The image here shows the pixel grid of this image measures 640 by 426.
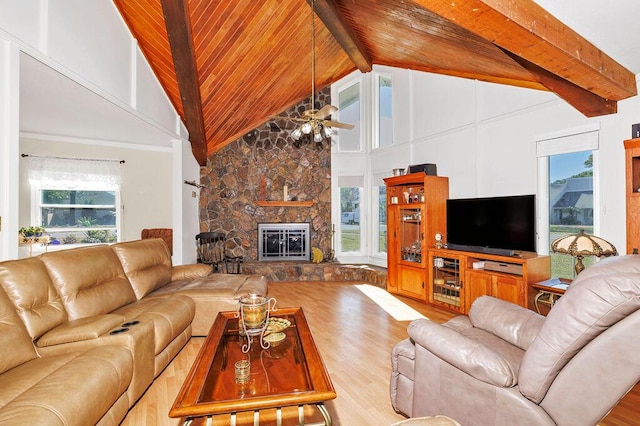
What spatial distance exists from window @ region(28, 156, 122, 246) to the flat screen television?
582 cm

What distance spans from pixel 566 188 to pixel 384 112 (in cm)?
373

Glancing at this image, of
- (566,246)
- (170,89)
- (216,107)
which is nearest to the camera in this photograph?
(566,246)

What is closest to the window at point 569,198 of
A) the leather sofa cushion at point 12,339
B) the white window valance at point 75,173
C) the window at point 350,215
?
the window at point 350,215

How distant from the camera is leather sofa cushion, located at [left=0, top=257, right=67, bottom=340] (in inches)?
72.9

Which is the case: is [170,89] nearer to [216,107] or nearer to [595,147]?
[216,107]

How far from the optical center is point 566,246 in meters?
2.78

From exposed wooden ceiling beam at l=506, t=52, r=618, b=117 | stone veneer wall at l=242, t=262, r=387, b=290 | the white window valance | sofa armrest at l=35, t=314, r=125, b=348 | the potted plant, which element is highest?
exposed wooden ceiling beam at l=506, t=52, r=618, b=117

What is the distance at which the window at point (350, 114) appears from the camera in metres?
6.87

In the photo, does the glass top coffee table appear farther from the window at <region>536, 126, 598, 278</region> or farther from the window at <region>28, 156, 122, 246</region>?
the window at <region>28, 156, 122, 246</region>

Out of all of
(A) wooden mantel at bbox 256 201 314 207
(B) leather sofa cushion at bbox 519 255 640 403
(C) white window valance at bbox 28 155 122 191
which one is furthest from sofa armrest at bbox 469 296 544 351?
(C) white window valance at bbox 28 155 122 191

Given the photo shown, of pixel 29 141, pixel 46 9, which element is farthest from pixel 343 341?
pixel 29 141

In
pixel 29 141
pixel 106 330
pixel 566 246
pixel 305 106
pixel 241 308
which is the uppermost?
pixel 305 106

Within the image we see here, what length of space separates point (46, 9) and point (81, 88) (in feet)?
2.86

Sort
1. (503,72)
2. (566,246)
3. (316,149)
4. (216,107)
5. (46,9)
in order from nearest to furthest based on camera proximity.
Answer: (46,9) < (566,246) < (503,72) < (216,107) < (316,149)
